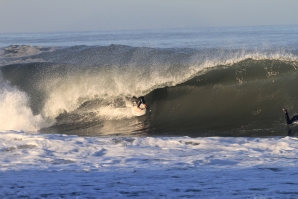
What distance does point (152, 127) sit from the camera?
472 inches

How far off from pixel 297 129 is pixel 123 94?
6042 millimetres

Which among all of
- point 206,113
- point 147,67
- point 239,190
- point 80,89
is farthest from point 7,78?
point 239,190

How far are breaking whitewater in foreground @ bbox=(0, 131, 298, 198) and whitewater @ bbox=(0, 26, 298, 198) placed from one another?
15 millimetres

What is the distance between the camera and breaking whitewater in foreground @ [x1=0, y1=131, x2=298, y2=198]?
568cm

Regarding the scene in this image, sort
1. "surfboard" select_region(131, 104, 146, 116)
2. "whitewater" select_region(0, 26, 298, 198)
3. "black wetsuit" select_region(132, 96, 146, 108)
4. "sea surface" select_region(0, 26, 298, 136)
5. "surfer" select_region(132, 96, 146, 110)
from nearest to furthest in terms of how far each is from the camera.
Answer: "whitewater" select_region(0, 26, 298, 198)
"sea surface" select_region(0, 26, 298, 136)
"surfboard" select_region(131, 104, 146, 116)
"surfer" select_region(132, 96, 146, 110)
"black wetsuit" select_region(132, 96, 146, 108)

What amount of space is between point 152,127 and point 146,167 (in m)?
5.20

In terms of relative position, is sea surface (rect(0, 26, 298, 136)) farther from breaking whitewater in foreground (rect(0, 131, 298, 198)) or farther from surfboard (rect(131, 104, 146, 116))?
breaking whitewater in foreground (rect(0, 131, 298, 198))

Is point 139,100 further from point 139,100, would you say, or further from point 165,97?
point 165,97

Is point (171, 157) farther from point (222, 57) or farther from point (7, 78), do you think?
point (7, 78)

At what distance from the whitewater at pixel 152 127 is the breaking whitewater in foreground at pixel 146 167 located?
0.05ft

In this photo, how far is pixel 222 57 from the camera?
52.6 ft

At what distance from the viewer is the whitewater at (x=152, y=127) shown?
5.98m

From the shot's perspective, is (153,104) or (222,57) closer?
(153,104)

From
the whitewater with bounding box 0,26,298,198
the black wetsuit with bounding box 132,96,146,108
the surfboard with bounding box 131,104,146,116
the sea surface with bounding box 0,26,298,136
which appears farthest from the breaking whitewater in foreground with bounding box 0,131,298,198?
the black wetsuit with bounding box 132,96,146,108
